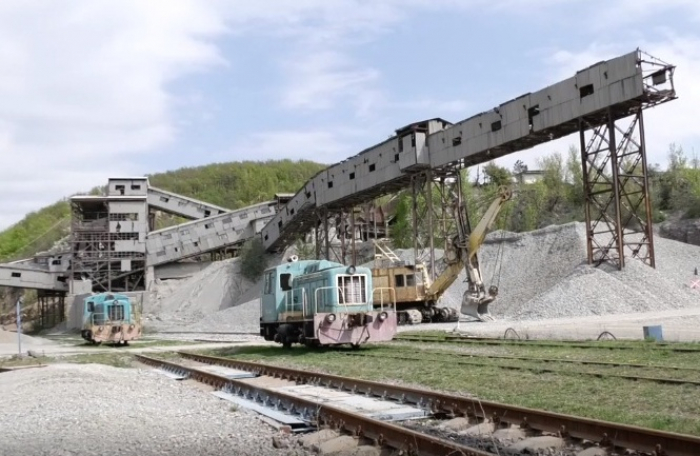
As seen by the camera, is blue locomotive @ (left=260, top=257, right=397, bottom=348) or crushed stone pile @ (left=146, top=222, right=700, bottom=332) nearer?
blue locomotive @ (left=260, top=257, right=397, bottom=348)

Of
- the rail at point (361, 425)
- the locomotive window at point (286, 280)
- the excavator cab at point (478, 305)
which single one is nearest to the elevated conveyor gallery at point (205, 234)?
the excavator cab at point (478, 305)

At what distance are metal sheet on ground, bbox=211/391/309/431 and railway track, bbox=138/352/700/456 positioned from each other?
0.58 ft

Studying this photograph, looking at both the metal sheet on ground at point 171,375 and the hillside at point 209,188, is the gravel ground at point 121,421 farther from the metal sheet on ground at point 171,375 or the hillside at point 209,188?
the hillside at point 209,188

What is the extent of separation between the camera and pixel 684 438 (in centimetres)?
551

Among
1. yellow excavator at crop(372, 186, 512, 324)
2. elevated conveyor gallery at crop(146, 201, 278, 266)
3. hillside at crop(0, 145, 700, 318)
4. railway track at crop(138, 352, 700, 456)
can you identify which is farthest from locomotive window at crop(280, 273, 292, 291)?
elevated conveyor gallery at crop(146, 201, 278, 266)

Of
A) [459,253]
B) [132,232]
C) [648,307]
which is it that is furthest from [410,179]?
[132,232]

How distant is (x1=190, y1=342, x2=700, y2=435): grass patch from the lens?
798 cm

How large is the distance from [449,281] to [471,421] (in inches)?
988

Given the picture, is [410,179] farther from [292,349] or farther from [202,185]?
[202,185]

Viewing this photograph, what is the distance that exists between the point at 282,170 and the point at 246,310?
66179 millimetres

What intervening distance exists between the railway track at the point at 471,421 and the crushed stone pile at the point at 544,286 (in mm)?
21734

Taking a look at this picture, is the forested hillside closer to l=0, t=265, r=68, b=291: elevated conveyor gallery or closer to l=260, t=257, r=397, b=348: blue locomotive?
l=260, t=257, r=397, b=348: blue locomotive

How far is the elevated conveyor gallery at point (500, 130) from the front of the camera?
28906mm

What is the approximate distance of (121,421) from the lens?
8.99 m
